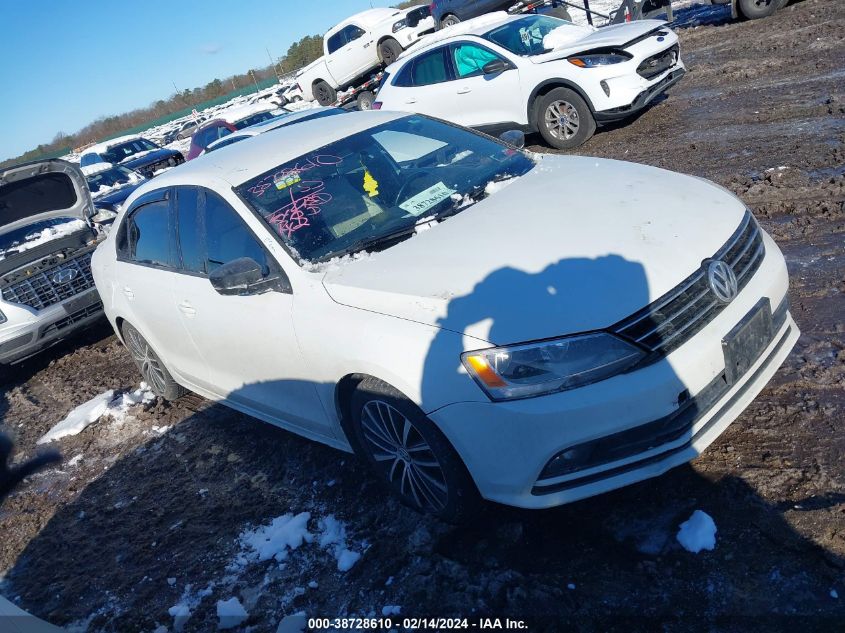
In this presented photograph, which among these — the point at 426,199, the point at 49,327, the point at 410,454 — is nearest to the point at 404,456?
the point at 410,454

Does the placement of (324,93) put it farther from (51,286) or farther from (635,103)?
(51,286)

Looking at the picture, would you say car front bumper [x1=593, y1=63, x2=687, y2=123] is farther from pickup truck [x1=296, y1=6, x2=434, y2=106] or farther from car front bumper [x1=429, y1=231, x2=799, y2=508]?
pickup truck [x1=296, y1=6, x2=434, y2=106]

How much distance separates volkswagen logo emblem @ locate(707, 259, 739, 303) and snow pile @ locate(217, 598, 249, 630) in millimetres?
2465

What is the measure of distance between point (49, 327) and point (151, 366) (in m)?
2.26

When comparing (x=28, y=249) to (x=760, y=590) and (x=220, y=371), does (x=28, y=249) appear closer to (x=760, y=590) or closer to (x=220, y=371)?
(x=220, y=371)

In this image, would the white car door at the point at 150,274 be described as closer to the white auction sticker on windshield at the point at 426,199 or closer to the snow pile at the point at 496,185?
the white auction sticker on windshield at the point at 426,199

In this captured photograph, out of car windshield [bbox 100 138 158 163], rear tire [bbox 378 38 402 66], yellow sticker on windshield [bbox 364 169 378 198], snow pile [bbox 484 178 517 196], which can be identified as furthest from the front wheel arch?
car windshield [bbox 100 138 158 163]

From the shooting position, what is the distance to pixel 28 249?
23.7 feet

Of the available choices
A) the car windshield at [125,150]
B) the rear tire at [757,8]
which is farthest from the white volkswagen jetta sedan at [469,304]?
the car windshield at [125,150]

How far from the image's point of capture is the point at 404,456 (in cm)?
306

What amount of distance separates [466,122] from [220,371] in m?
6.68

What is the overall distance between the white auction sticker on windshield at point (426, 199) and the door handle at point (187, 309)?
1.43m

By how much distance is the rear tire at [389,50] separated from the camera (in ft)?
60.1

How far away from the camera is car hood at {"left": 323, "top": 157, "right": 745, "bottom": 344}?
261 cm
